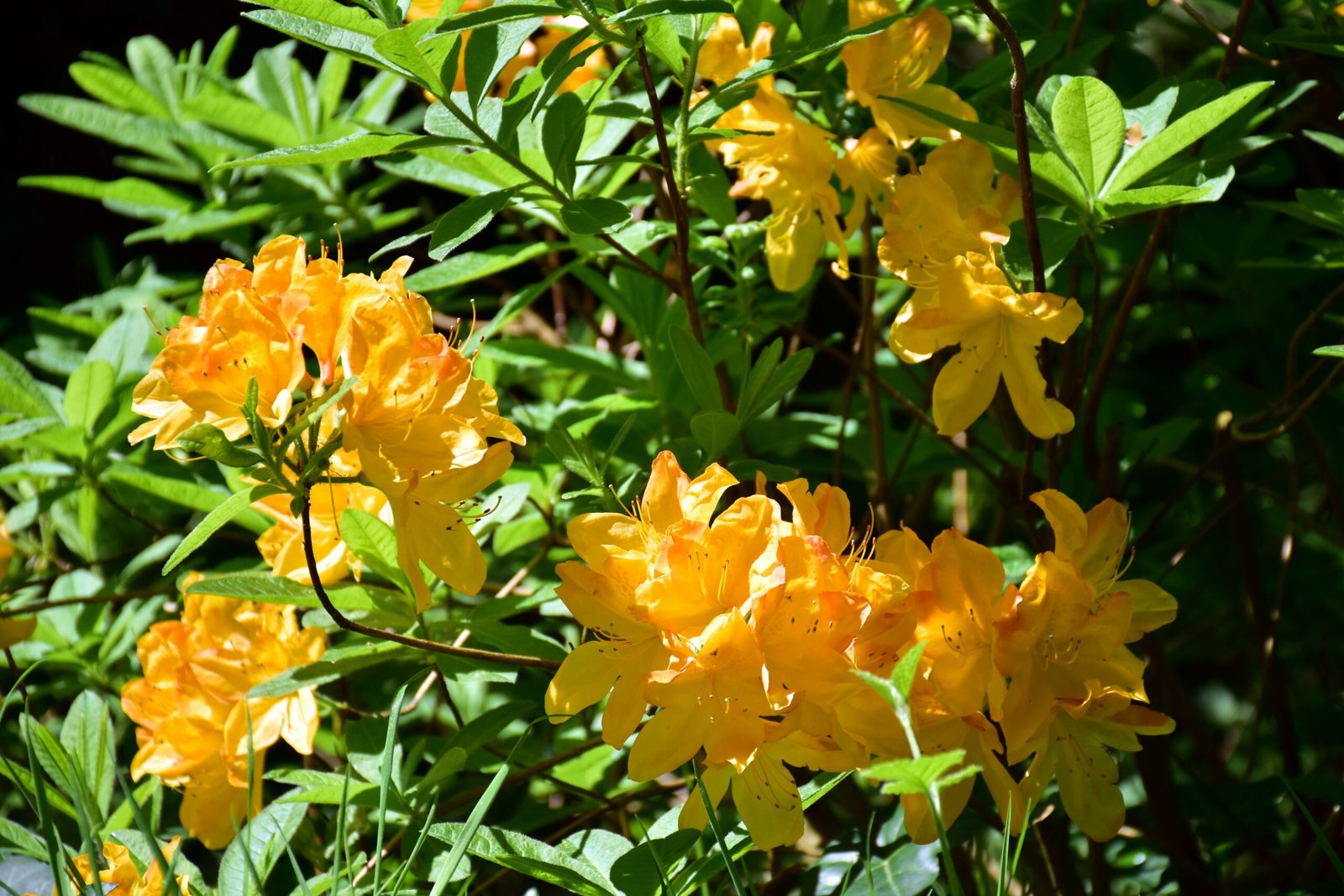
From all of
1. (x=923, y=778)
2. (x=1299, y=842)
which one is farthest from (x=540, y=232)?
(x=923, y=778)

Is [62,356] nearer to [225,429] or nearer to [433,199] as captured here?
[433,199]

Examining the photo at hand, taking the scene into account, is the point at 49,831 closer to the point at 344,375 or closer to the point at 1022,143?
the point at 344,375

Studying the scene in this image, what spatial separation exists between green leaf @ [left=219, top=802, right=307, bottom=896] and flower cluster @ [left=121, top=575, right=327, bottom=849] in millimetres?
20

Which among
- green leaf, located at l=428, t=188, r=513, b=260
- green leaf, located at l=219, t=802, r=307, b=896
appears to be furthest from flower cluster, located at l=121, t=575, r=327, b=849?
green leaf, located at l=428, t=188, r=513, b=260

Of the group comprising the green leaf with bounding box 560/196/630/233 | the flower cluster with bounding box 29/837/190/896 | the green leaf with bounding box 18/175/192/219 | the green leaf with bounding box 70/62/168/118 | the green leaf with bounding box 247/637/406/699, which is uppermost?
the green leaf with bounding box 70/62/168/118

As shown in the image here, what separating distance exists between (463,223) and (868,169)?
1.27 ft

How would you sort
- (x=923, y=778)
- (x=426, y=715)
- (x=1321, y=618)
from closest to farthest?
(x=923, y=778), (x=426, y=715), (x=1321, y=618)

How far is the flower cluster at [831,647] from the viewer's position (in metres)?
0.76

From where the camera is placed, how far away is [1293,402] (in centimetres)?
148

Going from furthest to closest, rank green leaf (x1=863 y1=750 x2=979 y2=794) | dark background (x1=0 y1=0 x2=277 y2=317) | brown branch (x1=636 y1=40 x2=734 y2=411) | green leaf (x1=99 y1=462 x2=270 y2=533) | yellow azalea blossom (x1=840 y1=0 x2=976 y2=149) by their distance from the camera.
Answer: dark background (x1=0 y1=0 x2=277 y2=317)
green leaf (x1=99 y1=462 x2=270 y2=533)
yellow azalea blossom (x1=840 y1=0 x2=976 y2=149)
brown branch (x1=636 y1=40 x2=734 y2=411)
green leaf (x1=863 y1=750 x2=979 y2=794)

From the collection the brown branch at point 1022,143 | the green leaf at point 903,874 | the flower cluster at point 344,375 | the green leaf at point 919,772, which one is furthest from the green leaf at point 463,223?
the green leaf at point 903,874

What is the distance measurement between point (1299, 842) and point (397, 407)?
1104 millimetres

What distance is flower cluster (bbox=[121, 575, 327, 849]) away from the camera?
1094 millimetres

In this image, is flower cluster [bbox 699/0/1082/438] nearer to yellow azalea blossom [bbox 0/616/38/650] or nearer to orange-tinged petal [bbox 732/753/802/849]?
orange-tinged petal [bbox 732/753/802/849]
